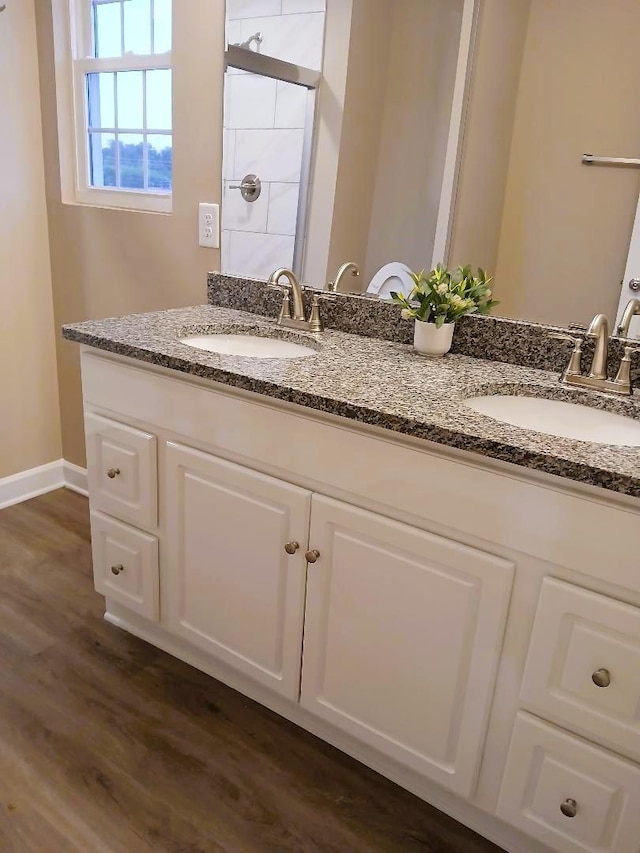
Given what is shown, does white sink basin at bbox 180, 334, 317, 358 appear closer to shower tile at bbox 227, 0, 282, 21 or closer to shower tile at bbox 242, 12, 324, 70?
shower tile at bbox 242, 12, 324, 70

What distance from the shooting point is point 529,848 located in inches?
52.9

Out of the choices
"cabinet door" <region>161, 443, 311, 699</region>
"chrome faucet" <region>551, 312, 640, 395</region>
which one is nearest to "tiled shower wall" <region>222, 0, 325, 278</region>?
"cabinet door" <region>161, 443, 311, 699</region>

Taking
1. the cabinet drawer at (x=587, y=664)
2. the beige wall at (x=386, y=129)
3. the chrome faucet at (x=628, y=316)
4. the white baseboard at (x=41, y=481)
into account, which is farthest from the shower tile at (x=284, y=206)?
the white baseboard at (x=41, y=481)

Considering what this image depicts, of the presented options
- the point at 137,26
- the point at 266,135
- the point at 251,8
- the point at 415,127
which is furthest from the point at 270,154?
the point at 137,26

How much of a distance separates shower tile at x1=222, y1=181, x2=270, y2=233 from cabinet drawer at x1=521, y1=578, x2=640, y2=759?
134 centimetres

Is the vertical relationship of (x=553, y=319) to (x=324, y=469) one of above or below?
above

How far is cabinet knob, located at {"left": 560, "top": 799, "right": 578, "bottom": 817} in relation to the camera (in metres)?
1.18

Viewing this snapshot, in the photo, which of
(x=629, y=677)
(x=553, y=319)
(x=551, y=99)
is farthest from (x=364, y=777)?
(x=551, y=99)

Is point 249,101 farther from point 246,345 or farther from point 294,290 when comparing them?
point 246,345

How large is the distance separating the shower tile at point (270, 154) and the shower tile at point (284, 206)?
0.03 metres

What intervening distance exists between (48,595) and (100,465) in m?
0.63

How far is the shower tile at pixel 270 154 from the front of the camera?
6.10ft

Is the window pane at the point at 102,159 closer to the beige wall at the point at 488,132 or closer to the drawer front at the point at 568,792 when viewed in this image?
the beige wall at the point at 488,132

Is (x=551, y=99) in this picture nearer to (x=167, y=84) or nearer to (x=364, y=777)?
(x=167, y=84)
